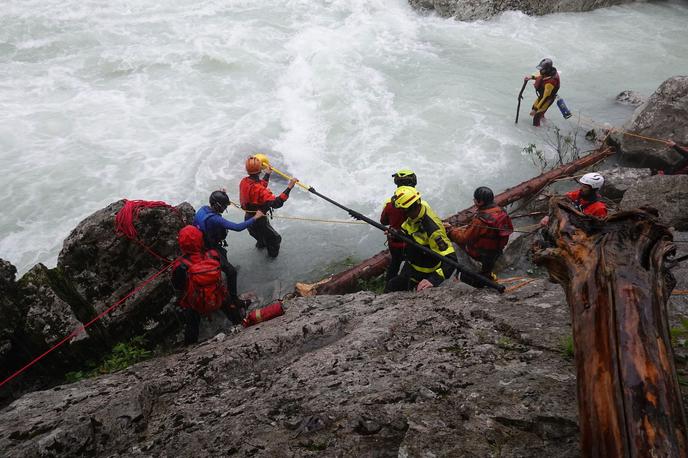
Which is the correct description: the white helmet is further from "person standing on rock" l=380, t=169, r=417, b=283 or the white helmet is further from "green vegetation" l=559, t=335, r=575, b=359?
"green vegetation" l=559, t=335, r=575, b=359

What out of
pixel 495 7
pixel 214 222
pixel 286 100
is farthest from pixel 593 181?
pixel 495 7

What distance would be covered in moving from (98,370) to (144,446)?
3362 millimetres

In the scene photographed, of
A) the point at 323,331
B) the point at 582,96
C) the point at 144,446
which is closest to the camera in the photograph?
the point at 144,446

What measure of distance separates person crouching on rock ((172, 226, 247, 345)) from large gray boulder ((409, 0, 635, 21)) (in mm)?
17761

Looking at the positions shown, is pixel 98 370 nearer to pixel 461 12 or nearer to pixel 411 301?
pixel 411 301

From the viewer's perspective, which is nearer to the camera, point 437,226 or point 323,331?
point 323,331

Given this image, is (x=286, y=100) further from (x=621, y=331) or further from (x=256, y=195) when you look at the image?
(x=621, y=331)

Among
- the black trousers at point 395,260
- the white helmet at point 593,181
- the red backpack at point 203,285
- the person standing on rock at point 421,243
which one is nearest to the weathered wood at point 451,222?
the black trousers at point 395,260

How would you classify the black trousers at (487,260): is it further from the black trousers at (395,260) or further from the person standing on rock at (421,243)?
the black trousers at (395,260)

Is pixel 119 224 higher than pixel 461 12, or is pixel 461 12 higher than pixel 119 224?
pixel 461 12

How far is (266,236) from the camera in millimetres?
8539

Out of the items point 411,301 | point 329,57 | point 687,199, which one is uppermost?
point 329,57

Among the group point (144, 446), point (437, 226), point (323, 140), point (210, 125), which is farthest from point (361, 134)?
point (144, 446)

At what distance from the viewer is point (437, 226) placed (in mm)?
5664
